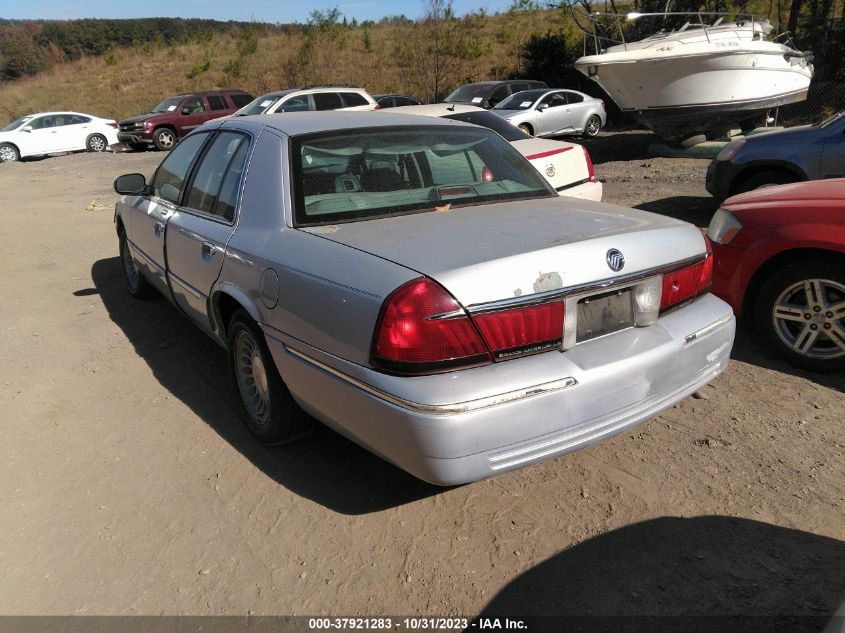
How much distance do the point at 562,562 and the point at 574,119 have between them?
17880 millimetres

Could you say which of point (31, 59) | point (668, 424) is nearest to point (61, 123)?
point (668, 424)

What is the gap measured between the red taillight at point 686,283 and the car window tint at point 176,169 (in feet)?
9.97

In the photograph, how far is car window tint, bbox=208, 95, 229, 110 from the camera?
2392 cm

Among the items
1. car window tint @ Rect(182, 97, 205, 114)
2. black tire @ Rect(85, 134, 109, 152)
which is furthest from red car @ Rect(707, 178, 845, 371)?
black tire @ Rect(85, 134, 109, 152)

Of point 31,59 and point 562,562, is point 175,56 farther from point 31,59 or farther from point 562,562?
point 562,562

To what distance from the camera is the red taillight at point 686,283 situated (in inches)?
117

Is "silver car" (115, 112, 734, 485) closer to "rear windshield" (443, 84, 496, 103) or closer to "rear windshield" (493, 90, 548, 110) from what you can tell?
"rear windshield" (493, 90, 548, 110)

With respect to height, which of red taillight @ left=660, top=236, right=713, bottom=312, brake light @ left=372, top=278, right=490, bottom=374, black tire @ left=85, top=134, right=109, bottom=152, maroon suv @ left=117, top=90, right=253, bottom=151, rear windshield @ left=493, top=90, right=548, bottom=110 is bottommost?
black tire @ left=85, top=134, right=109, bottom=152

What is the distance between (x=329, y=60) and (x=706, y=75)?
26811 millimetres

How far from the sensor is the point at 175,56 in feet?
143

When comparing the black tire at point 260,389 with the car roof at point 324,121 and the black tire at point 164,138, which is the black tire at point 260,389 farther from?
the black tire at point 164,138

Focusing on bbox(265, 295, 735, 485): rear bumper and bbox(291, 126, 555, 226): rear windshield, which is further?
bbox(291, 126, 555, 226): rear windshield

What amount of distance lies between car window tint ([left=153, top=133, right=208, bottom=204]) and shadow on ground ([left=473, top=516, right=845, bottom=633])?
10.9 feet

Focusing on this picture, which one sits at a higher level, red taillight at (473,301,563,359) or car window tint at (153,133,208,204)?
car window tint at (153,133,208,204)
